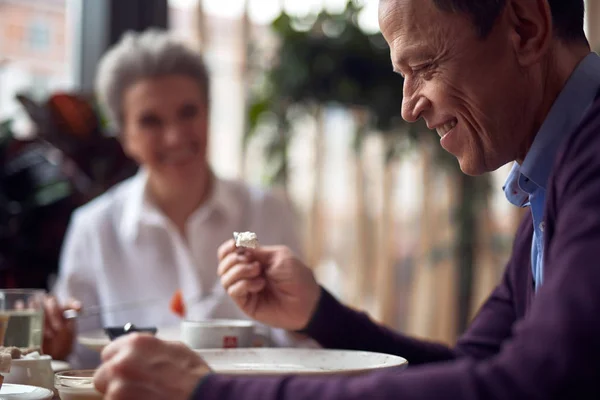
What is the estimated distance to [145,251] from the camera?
2.44 metres

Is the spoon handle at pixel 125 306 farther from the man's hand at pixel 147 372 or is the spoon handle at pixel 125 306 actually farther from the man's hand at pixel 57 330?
the man's hand at pixel 147 372

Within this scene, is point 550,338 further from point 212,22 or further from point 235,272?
point 212,22

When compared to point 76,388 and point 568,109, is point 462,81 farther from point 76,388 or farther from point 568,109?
point 76,388

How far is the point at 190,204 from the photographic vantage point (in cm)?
254

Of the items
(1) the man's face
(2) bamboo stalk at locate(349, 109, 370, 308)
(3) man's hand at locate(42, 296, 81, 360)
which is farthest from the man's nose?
(2) bamboo stalk at locate(349, 109, 370, 308)

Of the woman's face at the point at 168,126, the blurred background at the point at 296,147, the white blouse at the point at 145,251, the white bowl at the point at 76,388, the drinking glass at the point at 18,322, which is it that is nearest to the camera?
the white bowl at the point at 76,388

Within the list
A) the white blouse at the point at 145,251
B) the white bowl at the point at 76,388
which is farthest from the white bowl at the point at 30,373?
the white blouse at the point at 145,251

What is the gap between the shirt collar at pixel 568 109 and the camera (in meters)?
1.02

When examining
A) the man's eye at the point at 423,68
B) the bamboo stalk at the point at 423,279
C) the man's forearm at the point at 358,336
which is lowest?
the bamboo stalk at the point at 423,279

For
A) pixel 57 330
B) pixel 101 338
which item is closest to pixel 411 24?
pixel 101 338

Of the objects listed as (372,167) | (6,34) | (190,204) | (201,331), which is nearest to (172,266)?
(190,204)

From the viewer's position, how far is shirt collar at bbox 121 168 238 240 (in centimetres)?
242

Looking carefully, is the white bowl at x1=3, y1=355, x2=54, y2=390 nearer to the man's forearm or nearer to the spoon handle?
the man's forearm

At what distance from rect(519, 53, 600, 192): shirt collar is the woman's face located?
1.58m
